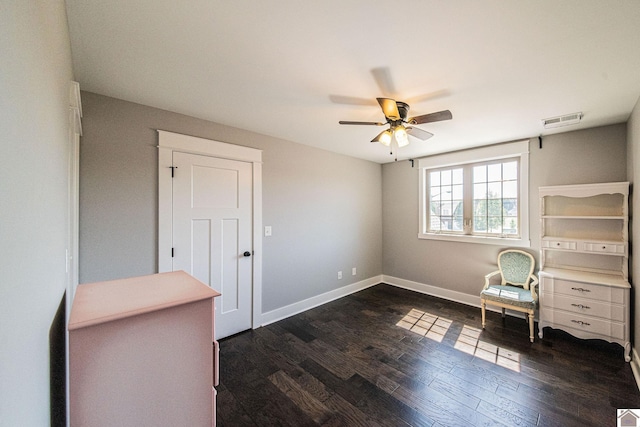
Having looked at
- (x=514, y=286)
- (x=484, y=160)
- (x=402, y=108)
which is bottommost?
(x=514, y=286)

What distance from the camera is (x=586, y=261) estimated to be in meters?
2.81

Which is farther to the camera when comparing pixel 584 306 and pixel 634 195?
pixel 584 306

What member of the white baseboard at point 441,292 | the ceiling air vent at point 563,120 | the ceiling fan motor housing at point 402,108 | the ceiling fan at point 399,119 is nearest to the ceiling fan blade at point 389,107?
the ceiling fan at point 399,119

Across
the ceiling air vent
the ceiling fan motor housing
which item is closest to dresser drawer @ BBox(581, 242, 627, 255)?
the ceiling air vent

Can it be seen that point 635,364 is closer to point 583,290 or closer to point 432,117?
point 583,290

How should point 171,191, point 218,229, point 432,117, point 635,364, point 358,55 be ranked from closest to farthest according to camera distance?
point 358,55, point 432,117, point 635,364, point 171,191, point 218,229

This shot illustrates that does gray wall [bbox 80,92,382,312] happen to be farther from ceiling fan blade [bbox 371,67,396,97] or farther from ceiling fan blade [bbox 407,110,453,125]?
ceiling fan blade [bbox 407,110,453,125]

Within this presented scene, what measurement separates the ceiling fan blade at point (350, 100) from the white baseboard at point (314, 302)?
2.53 m

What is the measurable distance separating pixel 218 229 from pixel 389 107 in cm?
208

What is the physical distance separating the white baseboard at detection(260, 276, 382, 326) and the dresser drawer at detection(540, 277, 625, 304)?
241cm

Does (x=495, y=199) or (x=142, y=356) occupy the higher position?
(x=495, y=199)

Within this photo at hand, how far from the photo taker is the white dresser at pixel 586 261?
2377mm

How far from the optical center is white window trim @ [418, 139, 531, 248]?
126 inches

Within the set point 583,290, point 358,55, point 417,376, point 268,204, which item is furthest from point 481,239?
point 358,55
